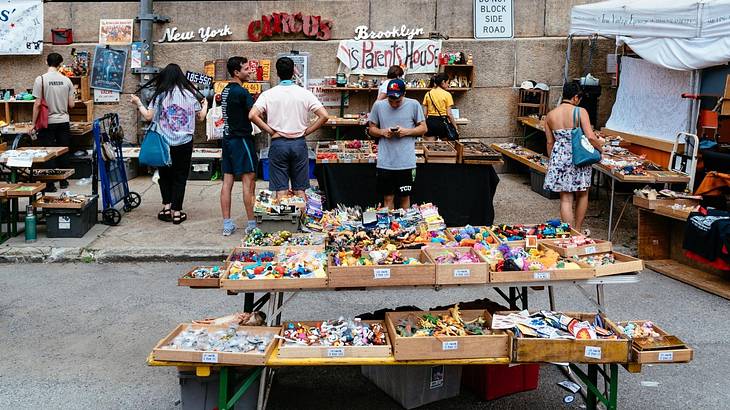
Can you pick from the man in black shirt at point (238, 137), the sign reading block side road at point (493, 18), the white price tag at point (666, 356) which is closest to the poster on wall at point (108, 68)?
the man in black shirt at point (238, 137)

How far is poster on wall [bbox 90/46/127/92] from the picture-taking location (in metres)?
13.1

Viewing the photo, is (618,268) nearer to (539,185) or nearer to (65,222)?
(65,222)

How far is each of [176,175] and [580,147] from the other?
492 centimetres

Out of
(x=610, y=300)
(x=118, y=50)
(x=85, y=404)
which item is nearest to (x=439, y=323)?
(x=85, y=404)

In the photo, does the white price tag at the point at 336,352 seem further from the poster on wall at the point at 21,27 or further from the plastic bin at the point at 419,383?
the poster on wall at the point at 21,27

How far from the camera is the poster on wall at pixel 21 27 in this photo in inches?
511

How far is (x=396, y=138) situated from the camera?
859 centimetres

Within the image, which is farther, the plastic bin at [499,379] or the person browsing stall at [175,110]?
the person browsing stall at [175,110]

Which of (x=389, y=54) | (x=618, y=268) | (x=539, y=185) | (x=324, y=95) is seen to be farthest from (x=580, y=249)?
(x=324, y=95)

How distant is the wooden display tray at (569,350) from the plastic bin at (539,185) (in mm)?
7324

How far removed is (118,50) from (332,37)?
3.66m

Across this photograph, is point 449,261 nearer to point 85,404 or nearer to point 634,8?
point 85,404

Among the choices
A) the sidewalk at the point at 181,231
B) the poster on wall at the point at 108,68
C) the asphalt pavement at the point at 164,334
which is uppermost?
the poster on wall at the point at 108,68

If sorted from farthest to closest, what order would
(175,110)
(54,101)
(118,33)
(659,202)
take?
1. (118,33)
2. (54,101)
3. (175,110)
4. (659,202)
